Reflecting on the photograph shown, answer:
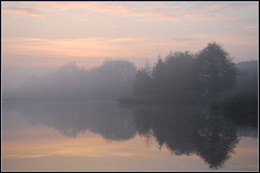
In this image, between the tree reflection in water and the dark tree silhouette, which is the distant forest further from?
the tree reflection in water

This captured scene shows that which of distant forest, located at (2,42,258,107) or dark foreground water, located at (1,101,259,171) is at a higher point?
distant forest, located at (2,42,258,107)

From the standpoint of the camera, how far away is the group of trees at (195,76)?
53.1 meters

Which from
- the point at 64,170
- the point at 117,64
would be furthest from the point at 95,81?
the point at 64,170

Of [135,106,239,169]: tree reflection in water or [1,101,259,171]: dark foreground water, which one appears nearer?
[1,101,259,171]: dark foreground water

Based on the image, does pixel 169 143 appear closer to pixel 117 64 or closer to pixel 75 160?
pixel 75 160

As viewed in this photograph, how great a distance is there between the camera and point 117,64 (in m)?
114

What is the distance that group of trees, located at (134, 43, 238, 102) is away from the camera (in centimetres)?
5306

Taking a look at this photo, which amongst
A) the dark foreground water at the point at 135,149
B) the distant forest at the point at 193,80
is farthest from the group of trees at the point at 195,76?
the dark foreground water at the point at 135,149

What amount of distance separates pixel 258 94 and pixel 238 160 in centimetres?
2313

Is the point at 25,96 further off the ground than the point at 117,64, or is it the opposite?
the point at 117,64

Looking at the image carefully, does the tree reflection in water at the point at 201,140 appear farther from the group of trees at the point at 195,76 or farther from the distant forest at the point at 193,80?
the group of trees at the point at 195,76

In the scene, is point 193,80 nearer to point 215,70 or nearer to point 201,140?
point 215,70

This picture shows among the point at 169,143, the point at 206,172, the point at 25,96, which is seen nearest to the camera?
the point at 206,172

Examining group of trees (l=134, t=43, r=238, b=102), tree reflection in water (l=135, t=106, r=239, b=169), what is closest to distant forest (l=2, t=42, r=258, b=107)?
group of trees (l=134, t=43, r=238, b=102)
